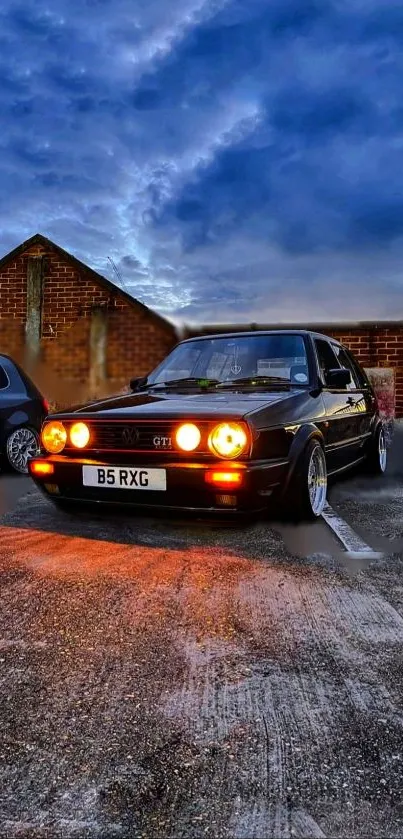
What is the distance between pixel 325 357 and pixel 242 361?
79 cm

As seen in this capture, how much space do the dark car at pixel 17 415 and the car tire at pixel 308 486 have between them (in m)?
3.18

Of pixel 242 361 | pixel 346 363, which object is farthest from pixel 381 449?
pixel 242 361

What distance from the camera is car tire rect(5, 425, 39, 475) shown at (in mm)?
6293

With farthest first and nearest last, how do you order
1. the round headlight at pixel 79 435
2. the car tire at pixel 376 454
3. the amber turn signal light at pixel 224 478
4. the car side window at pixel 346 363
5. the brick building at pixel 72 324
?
the brick building at pixel 72 324 → the car tire at pixel 376 454 → the car side window at pixel 346 363 → the round headlight at pixel 79 435 → the amber turn signal light at pixel 224 478

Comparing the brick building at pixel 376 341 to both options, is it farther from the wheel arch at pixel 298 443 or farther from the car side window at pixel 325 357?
the wheel arch at pixel 298 443

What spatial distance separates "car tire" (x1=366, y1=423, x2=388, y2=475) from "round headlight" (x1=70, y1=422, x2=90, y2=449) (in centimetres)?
331

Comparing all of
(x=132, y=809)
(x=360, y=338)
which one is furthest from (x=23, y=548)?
(x=360, y=338)

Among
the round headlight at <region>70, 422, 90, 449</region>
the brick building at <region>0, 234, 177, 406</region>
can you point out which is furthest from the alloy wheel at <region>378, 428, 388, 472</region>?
the brick building at <region>0, 234, 177, 406</region>

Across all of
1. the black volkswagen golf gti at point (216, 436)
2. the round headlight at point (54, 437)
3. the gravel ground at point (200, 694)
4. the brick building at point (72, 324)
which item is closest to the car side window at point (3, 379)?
the black volkswagen golf gti at point (216, 436)

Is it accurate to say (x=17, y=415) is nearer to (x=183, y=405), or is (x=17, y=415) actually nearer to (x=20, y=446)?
(x=20, y=446)

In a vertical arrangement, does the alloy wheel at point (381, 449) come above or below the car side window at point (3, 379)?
below

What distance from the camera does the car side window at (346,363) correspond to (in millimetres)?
5613

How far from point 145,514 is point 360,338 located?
7.82 meters

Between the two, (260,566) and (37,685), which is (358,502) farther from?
(37,685)
